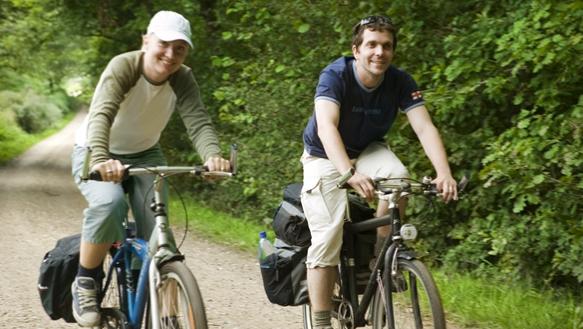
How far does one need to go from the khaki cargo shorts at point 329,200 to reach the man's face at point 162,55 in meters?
0.94

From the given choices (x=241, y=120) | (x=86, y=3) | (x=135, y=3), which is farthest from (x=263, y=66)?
(x=86, y=3)

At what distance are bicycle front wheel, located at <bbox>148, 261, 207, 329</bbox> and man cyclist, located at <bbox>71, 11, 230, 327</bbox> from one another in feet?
1.69

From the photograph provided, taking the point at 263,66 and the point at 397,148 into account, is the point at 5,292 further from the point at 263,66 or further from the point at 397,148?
the point at 263,66

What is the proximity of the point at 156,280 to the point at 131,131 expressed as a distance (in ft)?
3.26

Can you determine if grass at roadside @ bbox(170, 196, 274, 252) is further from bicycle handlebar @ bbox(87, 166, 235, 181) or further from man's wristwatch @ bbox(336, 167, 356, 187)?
man's wristwatch @ bbox(336, 167, 356, 187)

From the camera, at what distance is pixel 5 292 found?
7348 mm

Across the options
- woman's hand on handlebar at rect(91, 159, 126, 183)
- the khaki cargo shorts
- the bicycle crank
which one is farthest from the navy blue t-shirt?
woman's hand on handlebar at rect(91, 159, 126, 183)

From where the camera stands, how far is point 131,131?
4.64 m

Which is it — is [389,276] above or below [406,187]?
below

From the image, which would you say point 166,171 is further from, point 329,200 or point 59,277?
point 59,277

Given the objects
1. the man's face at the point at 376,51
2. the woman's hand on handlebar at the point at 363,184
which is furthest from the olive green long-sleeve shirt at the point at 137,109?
the man's face at the point at 376,51

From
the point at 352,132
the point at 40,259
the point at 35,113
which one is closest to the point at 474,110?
the point at 352,132

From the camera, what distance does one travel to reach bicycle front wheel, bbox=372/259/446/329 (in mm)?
3811

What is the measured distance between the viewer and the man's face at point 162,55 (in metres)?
4.25
